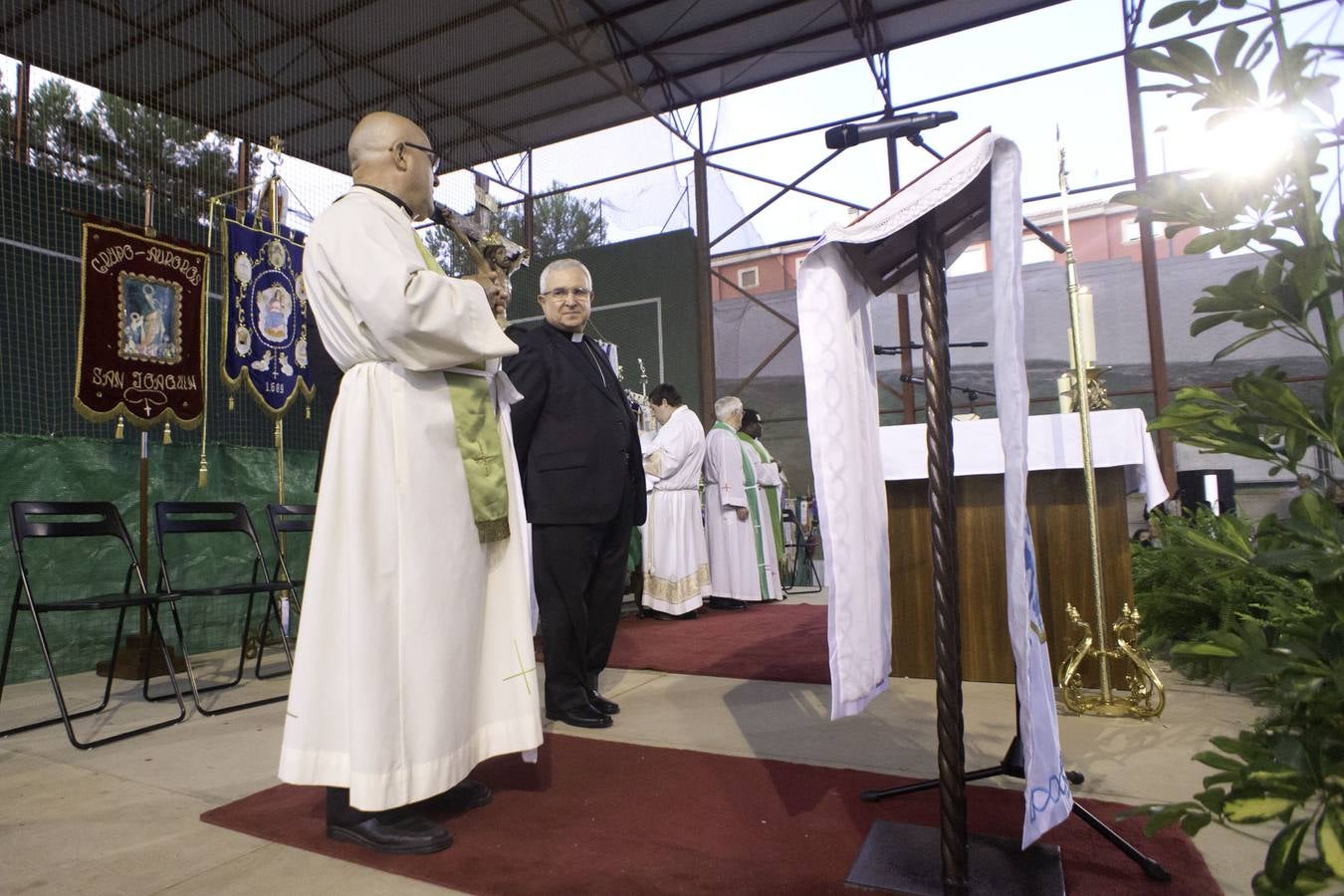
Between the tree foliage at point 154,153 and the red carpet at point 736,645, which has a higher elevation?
the tree foliage at point 154,153

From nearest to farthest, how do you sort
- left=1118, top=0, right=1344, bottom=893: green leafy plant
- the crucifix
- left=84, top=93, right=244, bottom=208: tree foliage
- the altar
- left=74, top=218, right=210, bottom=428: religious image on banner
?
left=1118, top=0, right=1344, bottom=893: green leafy plant, the crucifix, the altar, left=74, top=218, right=210, bottom=428: religious image on banner, left=84, top=93, right=244, bottom=208: tree foliage

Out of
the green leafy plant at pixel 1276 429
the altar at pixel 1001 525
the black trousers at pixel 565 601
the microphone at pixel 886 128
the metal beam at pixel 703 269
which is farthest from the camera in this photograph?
the metal beam at pixel 703 269

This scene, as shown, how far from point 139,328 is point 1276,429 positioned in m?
4.84

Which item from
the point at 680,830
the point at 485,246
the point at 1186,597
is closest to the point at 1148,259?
the point at 1186,597

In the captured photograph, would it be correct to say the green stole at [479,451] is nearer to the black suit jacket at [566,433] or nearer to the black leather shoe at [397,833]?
the black leather shoe at [397,833]

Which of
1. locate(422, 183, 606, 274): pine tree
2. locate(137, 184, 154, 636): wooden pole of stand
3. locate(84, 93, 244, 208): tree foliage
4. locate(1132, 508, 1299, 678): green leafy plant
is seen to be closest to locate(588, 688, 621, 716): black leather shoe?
locate(1132, 508, 1299, 678): green leafy plant

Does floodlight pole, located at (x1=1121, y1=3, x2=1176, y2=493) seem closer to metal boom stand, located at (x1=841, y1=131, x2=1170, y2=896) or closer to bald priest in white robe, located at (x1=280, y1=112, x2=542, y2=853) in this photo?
metal boom stand, located at (x1=841, y1=131, x2=1170, y2=896)

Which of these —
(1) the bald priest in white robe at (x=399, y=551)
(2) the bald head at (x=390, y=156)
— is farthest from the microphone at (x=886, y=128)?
(2) the bald head at (x=390, y=156)

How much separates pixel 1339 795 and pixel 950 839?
723mm

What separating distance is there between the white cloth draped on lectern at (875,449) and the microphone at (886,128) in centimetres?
17

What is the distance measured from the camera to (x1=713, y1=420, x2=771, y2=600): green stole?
271 inches

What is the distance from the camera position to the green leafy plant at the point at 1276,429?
35.7 inches

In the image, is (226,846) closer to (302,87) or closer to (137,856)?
(137,856)

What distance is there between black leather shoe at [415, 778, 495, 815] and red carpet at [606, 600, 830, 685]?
5.84 feet
